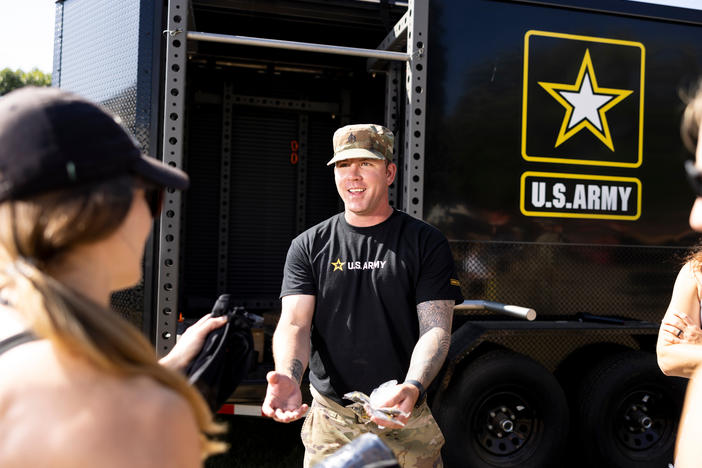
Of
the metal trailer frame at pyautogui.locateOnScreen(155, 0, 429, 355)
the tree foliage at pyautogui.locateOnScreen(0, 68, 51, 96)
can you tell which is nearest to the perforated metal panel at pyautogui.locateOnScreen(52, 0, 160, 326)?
the metal trailer frame at pyautogui.locateOnScreen(155, 0, 429, 355)

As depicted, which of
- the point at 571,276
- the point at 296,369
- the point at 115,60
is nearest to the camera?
the point at 296,369

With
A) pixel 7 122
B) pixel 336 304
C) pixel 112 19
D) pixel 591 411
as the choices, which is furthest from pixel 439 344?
pixel 112 19

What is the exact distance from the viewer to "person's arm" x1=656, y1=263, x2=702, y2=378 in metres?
1.93

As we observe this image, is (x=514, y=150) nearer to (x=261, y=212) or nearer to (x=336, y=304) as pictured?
(x=336, y=304)

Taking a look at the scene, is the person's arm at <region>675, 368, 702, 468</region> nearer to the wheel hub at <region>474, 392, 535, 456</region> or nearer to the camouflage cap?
the camouflage cap

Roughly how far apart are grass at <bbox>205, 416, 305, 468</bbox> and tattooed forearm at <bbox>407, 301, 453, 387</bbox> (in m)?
2.34

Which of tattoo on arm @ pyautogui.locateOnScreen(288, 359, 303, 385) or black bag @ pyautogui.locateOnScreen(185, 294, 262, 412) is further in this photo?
tattoo on arm @ pyautogui.locateOnScreen(288, 359, 303, 385)

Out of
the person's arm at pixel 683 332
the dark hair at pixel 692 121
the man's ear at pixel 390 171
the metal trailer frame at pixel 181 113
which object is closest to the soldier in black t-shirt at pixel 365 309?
the man's ear at pixel 390 171

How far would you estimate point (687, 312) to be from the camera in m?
2.00

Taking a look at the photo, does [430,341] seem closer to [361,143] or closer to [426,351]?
[426,351]

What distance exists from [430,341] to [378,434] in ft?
1.45

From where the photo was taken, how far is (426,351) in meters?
2.29

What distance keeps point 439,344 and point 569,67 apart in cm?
242

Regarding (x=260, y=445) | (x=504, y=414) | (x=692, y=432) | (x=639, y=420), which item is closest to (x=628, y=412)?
(x=639, y=420)
